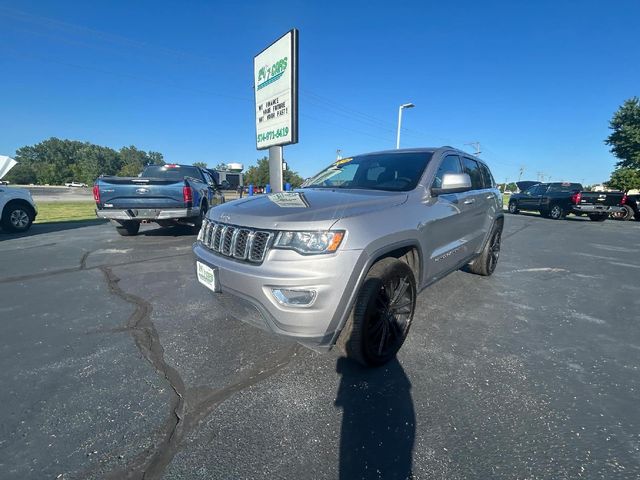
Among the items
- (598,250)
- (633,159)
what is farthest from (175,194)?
(633,159)

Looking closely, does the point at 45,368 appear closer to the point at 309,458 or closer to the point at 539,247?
the point at 309,458

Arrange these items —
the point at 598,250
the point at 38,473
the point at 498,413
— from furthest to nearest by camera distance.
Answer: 1. the point at 598,250
2. the point at 498,413
3. the point at 38,473

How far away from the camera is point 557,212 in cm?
1491

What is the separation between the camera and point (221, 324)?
3.08 meters

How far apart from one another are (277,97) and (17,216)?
746cm

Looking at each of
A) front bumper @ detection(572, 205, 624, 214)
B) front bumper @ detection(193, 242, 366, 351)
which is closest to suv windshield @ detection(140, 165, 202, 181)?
front bumper @ detection(193, 242, 366, 351)

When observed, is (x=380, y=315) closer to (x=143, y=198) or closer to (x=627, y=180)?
(x=143, y=198)

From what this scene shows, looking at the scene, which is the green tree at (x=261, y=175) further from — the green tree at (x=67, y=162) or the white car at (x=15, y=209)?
the white car at (x=15, y=209)

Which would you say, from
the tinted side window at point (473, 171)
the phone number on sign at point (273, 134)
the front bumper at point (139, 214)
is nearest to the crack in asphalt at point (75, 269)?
the front bumper at point (139, 214)

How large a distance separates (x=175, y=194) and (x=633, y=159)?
46.2m

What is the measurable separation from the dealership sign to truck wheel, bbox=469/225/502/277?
4.80 m

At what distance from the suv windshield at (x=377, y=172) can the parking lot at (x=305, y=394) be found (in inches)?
57.3

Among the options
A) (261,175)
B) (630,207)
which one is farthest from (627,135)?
(261,175)

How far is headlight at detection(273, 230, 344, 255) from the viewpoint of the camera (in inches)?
77.3
